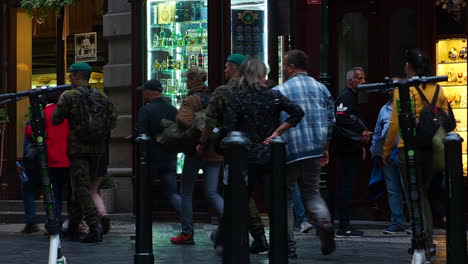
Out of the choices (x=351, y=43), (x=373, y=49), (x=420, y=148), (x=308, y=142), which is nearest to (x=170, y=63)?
(x=351, y=43)

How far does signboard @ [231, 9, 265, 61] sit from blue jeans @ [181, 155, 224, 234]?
3369 millimetres

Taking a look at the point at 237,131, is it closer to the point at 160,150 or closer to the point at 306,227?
the point at 160,150

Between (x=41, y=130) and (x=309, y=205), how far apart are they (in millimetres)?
2502

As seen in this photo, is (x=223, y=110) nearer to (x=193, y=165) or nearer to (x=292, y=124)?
(x=292, y=124)

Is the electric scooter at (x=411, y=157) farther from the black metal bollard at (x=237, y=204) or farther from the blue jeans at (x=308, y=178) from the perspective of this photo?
the black metal bollard at (x=237, y=204)

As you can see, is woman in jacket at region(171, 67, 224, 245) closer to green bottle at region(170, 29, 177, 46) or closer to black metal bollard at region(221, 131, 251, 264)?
Result: black metal bollard at region(221, 131, 251, 264)

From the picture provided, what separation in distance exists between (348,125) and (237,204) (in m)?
5.49

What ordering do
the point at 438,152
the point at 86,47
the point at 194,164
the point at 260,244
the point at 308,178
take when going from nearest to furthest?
the point at 438,152
the point at 308,178
the point at 260,244
the point at 194,164
the point at 86,47

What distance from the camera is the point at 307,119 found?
9320 mm

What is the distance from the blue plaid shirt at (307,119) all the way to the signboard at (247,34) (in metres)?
4.41

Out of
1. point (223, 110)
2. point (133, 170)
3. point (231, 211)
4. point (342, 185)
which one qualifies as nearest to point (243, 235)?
point (231, 211)

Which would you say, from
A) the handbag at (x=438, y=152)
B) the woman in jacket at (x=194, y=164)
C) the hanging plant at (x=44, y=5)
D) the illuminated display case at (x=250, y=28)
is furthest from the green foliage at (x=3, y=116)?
the handbag at (x=438, y=152)

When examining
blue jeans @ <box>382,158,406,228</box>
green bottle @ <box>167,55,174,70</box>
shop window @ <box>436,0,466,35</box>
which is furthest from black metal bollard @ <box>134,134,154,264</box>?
green bottle @ <box>167,55,174,70</box>

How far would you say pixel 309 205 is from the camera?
917 centimetres
